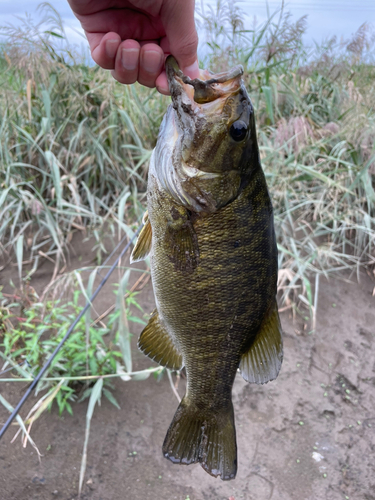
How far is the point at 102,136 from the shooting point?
3207 millimetres

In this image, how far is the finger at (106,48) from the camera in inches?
47.8

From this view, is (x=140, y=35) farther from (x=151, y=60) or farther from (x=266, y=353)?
(x=266, y=353)

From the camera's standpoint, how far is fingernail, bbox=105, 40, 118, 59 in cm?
122

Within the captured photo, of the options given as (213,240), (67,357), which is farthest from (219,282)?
(67,357)

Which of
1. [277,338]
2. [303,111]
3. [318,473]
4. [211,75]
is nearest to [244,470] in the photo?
[318,473]

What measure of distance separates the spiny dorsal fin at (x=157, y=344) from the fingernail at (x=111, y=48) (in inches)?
35.5

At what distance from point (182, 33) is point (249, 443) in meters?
2.17

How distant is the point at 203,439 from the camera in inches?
46.1

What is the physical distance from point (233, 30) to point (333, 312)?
255 centimetres

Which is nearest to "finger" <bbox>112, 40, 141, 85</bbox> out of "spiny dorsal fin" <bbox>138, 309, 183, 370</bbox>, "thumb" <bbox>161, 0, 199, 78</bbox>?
"thumb" <bbox>161, 0, 199, 78</bbox>

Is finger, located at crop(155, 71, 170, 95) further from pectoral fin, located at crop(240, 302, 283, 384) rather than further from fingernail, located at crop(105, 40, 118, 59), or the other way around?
pectoral fin, located at crop(240, 302, 283, 384)

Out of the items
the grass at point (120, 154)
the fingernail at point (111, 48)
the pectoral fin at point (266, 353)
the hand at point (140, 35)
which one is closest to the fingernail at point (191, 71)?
the hand at point (140, 35)

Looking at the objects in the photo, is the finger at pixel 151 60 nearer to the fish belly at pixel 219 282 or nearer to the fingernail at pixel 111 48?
the fingernail at pixel 111 48

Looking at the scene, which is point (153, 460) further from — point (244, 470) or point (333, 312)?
point (333, 312)
